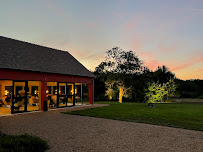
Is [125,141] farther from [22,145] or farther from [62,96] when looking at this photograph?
[62,96]

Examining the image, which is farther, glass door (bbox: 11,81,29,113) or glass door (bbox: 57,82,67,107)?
glass door (bbox: 57,82,67,107)

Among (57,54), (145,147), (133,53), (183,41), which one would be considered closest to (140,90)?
(133,53)

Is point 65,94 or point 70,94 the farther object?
point 70,94

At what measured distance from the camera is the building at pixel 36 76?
425 inches

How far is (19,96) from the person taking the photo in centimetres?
1109

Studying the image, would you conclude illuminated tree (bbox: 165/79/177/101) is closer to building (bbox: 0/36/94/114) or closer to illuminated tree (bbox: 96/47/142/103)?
illuminated tree (bbox: 96/47/142/103)

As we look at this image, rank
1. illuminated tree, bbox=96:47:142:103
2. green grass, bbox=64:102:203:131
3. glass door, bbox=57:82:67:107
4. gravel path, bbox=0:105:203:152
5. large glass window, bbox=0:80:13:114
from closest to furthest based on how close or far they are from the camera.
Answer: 1. gravel path, bbox=0:105:203:152
2. green grass, bbox=64:102:203:131
3. glass door, bbox=57:82:67:107
4. large glass window, bbox=0:80:13:114
5. illuminated tree, bbox=96:47:142:103

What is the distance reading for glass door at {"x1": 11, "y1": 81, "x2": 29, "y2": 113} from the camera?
423 inches

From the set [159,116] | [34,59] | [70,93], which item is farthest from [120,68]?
[159,116]

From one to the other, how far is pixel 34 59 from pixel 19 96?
336cm

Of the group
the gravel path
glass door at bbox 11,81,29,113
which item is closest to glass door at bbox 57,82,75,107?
glass door at bbox 11,81,29,113

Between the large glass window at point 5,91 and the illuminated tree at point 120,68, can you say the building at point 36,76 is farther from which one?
the illuminated tree at point 120,68

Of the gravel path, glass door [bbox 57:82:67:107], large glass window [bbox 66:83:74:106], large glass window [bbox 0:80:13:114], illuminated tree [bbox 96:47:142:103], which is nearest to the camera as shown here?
the gravel path

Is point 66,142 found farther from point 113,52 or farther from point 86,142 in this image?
point 113,52
